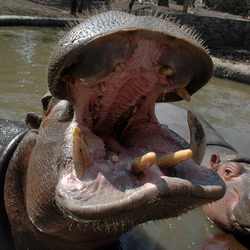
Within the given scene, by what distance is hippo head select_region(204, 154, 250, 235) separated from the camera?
401cm

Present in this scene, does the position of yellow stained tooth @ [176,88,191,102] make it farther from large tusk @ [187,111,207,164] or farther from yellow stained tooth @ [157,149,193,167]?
yellow stained tooth @ [157,149,193,167]

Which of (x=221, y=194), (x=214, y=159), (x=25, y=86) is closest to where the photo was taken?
(x=221, y=194)

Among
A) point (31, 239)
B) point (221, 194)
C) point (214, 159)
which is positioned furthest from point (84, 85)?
point (214, 159)

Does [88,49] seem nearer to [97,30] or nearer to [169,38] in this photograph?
[97,30]

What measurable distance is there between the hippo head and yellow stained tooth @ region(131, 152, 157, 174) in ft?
6.59

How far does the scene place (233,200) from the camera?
4164 millimetres

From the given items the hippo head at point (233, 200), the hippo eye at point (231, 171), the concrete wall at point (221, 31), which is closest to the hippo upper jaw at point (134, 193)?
the hippo head at point (233, 200)

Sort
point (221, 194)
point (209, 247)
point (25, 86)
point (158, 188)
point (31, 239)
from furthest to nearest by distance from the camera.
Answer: point (25, 86)
point (209, 247)
point (31, 239)
point (221, 194)
point (158, 188)

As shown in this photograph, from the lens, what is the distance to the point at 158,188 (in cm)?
198

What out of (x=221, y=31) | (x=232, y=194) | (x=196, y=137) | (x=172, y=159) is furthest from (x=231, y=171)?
(x=221, y=31)

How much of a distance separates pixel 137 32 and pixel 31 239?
1.25 m

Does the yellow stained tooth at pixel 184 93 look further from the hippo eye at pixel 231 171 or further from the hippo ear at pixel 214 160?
the hippo ear at pixel 214 160

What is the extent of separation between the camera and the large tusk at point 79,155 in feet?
7.07

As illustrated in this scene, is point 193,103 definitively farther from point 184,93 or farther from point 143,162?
point 143,162
